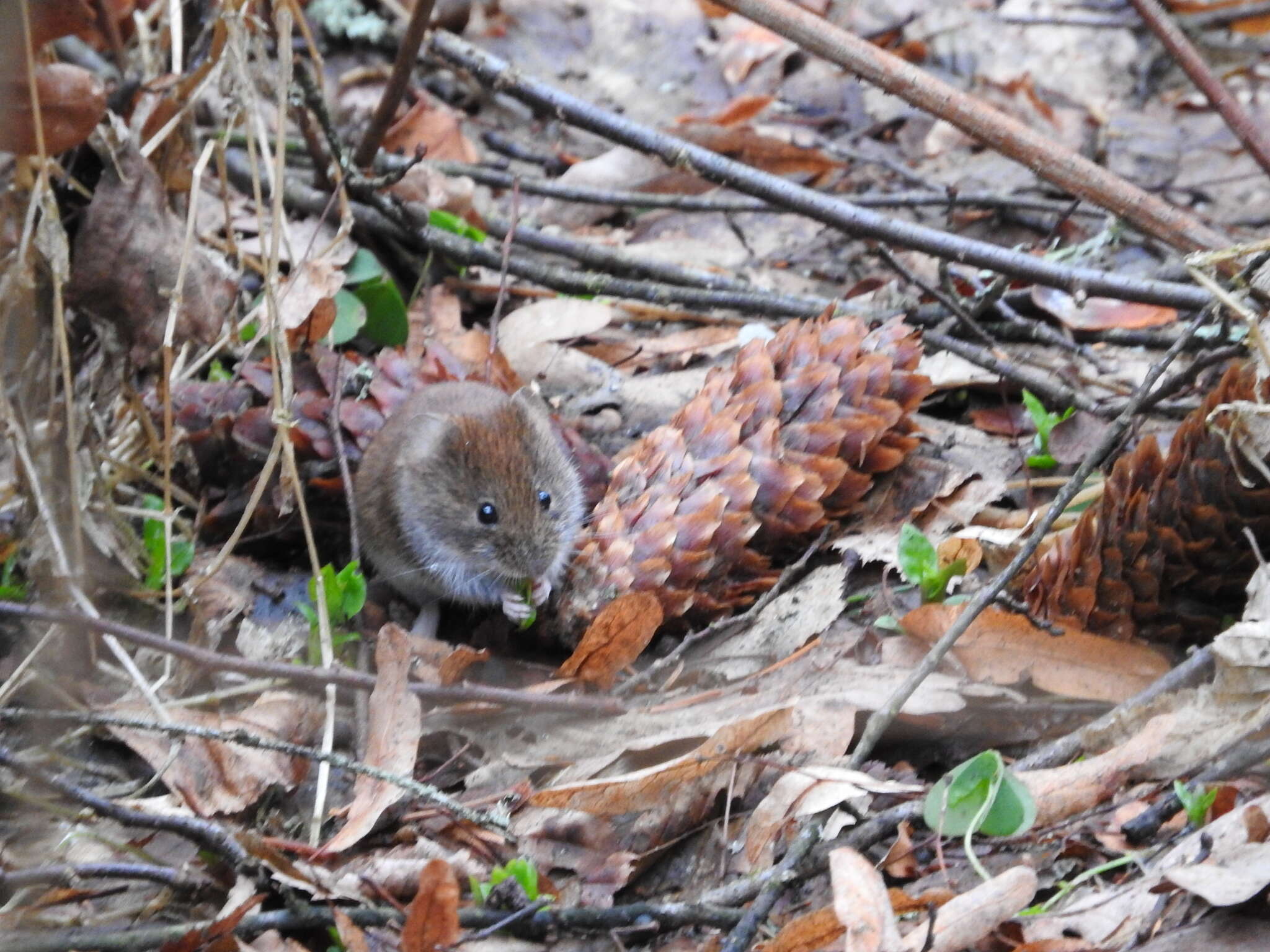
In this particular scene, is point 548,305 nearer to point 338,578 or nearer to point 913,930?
point 338,578

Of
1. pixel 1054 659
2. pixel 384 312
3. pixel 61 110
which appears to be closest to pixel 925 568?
pixel 1054 659

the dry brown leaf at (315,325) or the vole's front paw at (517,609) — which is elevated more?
the dry brown leaf at (315,325)

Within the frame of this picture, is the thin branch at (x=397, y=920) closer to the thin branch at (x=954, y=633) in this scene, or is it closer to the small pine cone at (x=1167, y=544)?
the thin branch at (x=954, y=633)

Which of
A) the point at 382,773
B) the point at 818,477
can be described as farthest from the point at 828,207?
the point at 382,773

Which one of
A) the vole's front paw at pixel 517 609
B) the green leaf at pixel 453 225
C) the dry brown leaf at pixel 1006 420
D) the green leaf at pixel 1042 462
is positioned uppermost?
the green leaf at pixel 453 225

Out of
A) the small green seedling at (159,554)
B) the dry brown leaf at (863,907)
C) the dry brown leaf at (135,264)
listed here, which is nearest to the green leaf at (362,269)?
the dry brown leaf at (135,264)

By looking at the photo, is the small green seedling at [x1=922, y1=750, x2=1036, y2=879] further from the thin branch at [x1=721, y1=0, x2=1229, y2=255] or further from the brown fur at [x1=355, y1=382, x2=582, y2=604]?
the thin branch at [x1=721, y1=0, x2=1229, y2=255]
